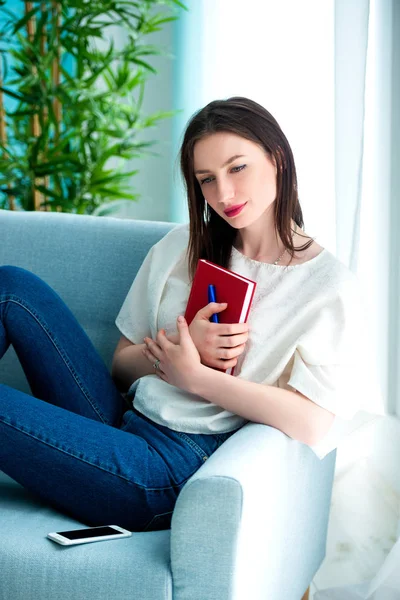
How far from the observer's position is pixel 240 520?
1101 mm

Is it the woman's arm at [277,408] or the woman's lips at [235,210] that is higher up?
the woman's lips at [235,210]

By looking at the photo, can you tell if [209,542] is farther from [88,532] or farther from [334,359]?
[334,359]

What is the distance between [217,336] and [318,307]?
0.19 meters

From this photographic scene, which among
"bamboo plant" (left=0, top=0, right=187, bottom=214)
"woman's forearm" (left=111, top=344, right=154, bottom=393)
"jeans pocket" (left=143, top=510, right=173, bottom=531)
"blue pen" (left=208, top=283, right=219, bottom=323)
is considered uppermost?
"bamboo plant" (left=0, top=0, right=187, bottom=214)

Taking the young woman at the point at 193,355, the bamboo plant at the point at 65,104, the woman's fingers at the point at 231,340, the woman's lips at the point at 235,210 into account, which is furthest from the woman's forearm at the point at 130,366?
the bamboo plant at the point at 65,104

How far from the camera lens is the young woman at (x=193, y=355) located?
131 centimetres

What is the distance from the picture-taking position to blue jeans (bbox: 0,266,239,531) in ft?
4.23

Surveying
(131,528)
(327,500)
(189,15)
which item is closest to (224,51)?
(189,15)

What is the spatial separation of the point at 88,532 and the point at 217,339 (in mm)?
410

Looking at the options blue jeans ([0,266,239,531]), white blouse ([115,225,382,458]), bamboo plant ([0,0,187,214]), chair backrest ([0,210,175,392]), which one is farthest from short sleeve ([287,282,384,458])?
bamboo plant ([0,0,187,214])

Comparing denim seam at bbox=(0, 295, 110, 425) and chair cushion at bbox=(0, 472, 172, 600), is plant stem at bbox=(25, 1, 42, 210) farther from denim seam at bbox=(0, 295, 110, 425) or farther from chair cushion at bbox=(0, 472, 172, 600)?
chair cushion at bbox=(0, 472, 172, 600)

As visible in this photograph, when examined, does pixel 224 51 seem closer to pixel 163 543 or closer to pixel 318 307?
pixel 318 307

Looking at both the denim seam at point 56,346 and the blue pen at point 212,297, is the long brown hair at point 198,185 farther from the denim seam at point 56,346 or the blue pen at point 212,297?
the denim seam at point 56,346

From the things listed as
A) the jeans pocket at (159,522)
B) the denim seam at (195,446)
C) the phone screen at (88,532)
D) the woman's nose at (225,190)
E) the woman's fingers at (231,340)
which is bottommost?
the jeans pocket at (159,522)
